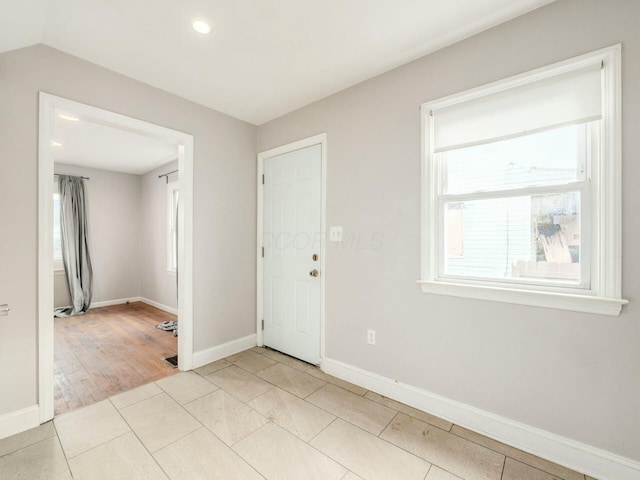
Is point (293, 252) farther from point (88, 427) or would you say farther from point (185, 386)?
point (88, 427)

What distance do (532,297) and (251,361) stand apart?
2.46m

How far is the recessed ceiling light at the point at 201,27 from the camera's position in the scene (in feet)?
5.74

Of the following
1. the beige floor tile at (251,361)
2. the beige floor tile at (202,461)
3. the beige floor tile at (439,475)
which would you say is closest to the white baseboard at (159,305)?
the beige floor tile at (251,361)

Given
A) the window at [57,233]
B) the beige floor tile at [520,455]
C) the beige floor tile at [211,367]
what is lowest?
the beige floor tile at [520,455]

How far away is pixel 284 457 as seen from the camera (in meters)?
1.64

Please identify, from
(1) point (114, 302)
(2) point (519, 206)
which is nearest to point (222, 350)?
(2) point (519, 206)

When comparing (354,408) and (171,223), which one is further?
(171,223)

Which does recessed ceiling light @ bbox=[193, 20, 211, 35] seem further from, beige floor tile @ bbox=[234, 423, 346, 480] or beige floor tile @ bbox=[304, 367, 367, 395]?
beige floor tile @ bbox=[304, 367, 367, 395]

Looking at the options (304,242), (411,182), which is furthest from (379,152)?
(304,242)

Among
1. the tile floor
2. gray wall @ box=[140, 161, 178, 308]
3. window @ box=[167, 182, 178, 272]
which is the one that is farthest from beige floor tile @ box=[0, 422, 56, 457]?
window @ box=[167, 182, 178, 272]

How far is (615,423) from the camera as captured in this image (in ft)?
4.81

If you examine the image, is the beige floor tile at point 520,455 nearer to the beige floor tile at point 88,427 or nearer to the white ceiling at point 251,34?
the beige floor tile at point 88,427

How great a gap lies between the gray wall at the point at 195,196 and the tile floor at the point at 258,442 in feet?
1.63

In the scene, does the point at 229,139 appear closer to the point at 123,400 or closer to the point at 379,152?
the point at 379,152
